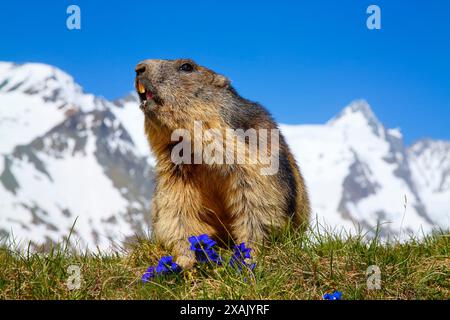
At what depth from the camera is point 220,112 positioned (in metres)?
9.27

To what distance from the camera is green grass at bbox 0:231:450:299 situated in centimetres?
731

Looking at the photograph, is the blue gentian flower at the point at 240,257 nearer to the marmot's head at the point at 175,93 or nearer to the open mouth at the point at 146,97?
the marmot's head at the point at 175,93

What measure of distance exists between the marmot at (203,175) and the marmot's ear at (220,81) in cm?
8

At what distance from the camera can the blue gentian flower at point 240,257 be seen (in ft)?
25.4

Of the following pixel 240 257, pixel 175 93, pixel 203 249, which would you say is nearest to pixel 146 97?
pixel 175 93

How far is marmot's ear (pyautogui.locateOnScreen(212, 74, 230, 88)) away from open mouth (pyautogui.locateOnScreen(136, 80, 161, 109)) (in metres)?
1.15

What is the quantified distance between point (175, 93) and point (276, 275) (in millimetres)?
3303

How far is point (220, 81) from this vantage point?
986 cm

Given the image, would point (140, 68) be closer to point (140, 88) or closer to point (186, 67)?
point (140, 88)

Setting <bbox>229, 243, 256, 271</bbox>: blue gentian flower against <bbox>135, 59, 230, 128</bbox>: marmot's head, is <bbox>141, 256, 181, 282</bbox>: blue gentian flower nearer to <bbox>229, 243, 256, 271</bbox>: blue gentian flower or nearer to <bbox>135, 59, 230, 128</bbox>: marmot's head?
<bbox>229, 243, 256, 271</bbox>: blue gentian flower

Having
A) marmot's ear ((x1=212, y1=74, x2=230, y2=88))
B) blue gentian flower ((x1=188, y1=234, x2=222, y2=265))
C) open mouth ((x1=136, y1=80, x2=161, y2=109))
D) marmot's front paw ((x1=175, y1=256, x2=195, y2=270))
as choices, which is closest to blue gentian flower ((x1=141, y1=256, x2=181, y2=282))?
marmot's front paw ((x1=175, y1=256, x2=195, y2=270))

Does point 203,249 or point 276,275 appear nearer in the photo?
point 276,275

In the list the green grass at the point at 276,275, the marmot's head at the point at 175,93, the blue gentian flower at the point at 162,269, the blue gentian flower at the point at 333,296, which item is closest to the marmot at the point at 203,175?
the marmot's head at the point at 175,93
